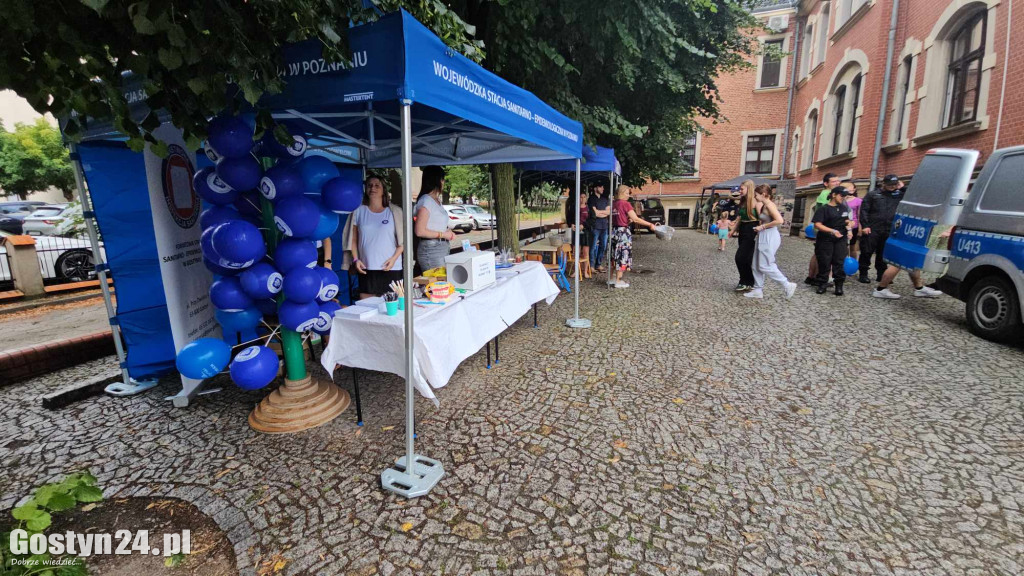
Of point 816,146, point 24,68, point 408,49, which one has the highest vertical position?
point 816,146

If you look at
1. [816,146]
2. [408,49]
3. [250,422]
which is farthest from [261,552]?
[816,146]

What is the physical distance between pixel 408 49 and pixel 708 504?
111 inches

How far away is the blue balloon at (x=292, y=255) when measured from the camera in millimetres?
3117

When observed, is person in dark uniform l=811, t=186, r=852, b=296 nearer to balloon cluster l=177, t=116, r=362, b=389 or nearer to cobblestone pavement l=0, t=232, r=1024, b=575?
cobblestone pavement l=0, t=232, r=1024, b=575

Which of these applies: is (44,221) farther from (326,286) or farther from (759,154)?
(759,154)

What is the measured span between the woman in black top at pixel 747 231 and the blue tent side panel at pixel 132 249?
716 centimetres

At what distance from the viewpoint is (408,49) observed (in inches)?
86.3

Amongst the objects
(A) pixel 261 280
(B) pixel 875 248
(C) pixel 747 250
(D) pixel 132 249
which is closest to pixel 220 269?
(A) pixel 261 280

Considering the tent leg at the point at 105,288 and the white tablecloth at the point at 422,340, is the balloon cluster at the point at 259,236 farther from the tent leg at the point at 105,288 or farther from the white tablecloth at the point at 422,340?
the tent leg at the point at 105,288

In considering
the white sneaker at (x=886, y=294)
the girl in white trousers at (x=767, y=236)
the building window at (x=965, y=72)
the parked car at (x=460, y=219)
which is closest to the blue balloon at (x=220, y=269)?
the girl in white trousers at (x=767, y=236)

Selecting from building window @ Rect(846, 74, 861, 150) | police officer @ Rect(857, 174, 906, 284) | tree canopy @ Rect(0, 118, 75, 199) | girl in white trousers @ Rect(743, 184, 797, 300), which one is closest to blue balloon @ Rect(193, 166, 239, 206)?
girl in white trousers @ Rect(743, 184, 797, 300)

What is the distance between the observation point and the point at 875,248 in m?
7.88

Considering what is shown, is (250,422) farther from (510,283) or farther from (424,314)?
(510,283)

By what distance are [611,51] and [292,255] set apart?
242 inches
